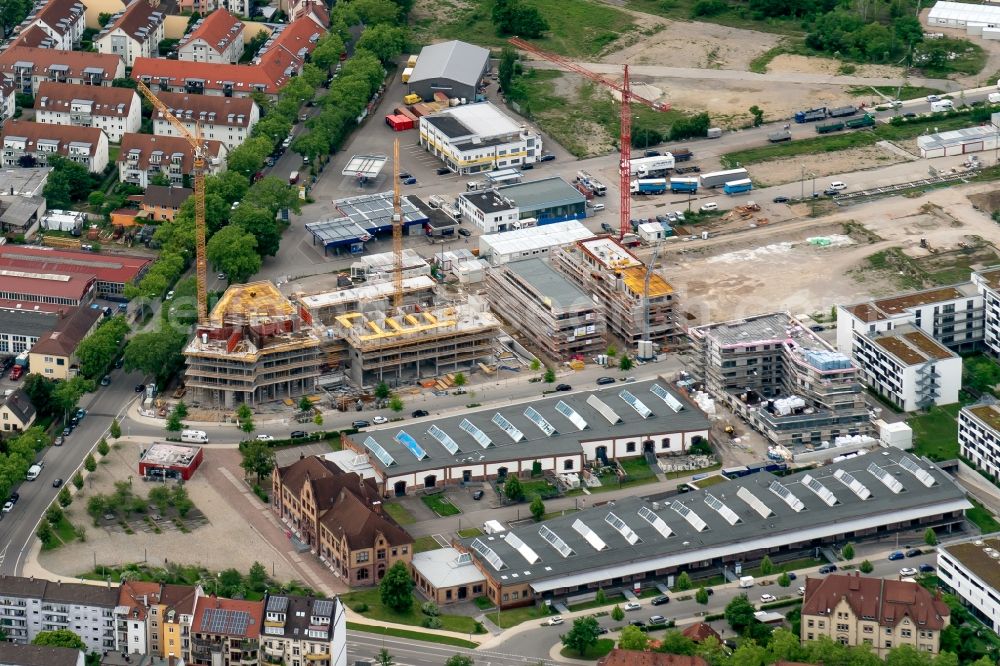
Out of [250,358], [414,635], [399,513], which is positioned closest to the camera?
[414,635]

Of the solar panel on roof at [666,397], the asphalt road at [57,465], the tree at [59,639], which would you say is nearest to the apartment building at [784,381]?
the solar panel on roof at [666,397]

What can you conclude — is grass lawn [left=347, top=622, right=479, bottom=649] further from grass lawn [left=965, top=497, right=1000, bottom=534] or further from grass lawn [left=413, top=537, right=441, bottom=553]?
grass lawn [left=965, top=497, right=1000, bottom=534]

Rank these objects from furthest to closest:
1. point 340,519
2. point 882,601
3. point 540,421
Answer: point 540,421 → point 340,519 → point 882,601

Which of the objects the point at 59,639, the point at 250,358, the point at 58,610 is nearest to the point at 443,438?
the point at 250,358

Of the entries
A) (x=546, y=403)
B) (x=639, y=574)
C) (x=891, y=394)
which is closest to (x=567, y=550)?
(x=639, y=574)

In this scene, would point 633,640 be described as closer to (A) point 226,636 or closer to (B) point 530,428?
(A) point 226,636

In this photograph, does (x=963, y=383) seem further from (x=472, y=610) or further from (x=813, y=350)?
(x=472, y=610)
